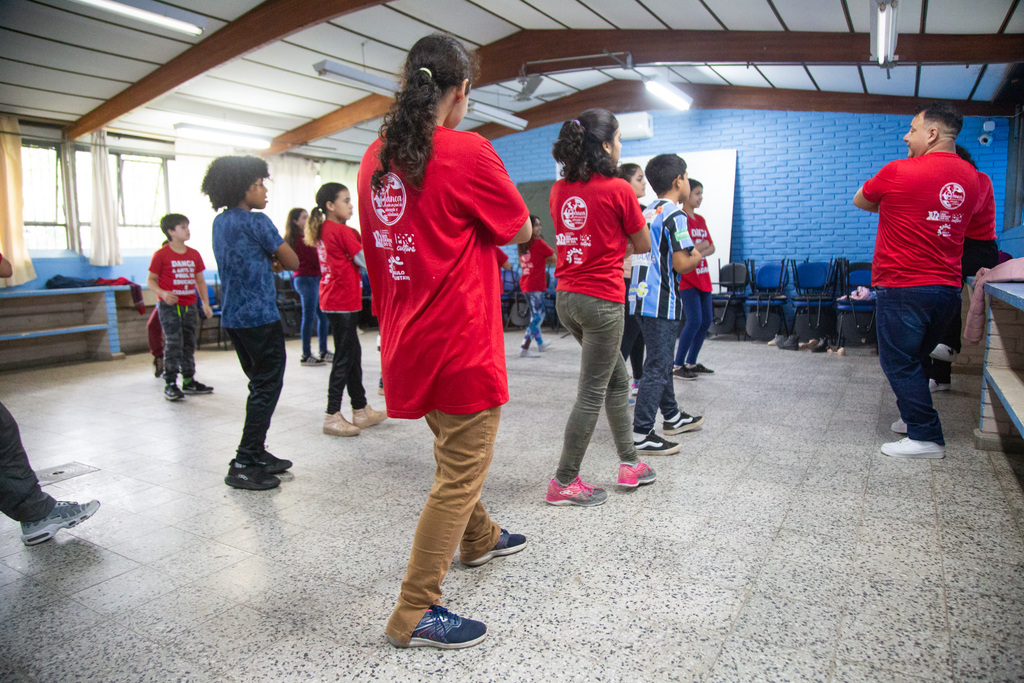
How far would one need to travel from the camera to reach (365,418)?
3943 millimetres

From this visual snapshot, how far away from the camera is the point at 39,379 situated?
6191 millimetres

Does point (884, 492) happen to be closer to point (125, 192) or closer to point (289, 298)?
point (289, 298)

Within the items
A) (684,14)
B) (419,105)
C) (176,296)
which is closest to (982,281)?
(419,105)

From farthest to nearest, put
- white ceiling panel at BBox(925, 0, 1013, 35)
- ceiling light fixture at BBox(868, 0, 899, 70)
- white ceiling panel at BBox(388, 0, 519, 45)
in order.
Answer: white ceiling panel at BBox(388, 0, 519, 45) → white ceiling panel at BBox(925, 0, 1013, 35) → ceiling light fixture at BBox(868, 0, 899, 70)

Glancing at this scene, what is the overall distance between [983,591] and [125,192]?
10.5 meters

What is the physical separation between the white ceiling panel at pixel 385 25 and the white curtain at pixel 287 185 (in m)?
4.00

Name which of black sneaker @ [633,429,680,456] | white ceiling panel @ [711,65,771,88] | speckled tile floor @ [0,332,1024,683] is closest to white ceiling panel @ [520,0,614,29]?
white ceiling panel @ [711,65,771,88]

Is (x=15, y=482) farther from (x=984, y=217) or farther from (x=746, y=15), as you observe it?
(x=746, y=15)

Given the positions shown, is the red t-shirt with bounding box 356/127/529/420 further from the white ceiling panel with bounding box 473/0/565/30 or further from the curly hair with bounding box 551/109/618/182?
the white ceiling panel with bounding box 473/0/565/30

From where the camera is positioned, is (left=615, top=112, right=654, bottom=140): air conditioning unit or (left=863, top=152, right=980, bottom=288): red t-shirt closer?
(left=863, top=152, right=980, bottom=288): red t-shirt

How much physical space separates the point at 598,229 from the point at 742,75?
7260 mm

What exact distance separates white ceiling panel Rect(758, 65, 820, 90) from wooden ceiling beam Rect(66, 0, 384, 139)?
195 inches

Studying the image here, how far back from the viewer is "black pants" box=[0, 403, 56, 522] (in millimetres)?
2080

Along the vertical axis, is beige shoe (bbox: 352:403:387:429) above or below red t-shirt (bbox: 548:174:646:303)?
below
